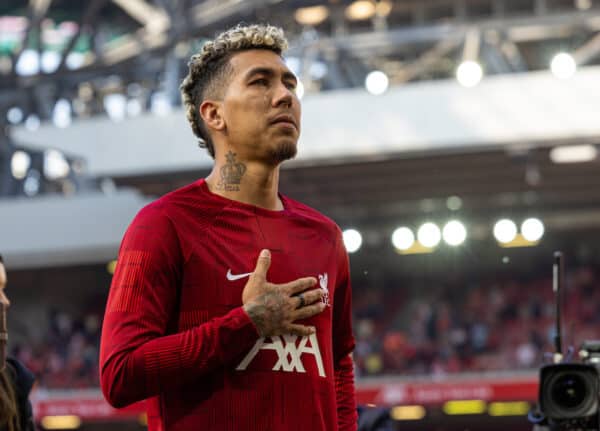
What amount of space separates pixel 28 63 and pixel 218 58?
1067 inches

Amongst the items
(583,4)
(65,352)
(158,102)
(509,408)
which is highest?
(583,4)

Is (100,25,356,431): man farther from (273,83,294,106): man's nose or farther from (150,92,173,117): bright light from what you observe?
(150,92,173,117): bright light

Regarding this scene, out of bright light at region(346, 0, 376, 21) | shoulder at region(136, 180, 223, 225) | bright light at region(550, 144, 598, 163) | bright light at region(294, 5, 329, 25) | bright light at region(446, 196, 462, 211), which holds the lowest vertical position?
shoulder at region(136, 180, 223, 225)

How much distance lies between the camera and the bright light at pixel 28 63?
2712 cm

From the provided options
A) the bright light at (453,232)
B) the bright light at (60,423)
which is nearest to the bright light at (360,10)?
the bright light at (453,232)

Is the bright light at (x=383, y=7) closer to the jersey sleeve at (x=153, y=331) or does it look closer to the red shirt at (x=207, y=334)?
the red shirt at (x=207, y=334)

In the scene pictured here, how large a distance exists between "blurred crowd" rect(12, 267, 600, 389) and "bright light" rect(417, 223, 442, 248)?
2385 mm

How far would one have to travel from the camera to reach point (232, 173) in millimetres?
2781

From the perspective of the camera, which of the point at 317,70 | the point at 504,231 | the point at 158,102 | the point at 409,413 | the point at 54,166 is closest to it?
the point at 504,231

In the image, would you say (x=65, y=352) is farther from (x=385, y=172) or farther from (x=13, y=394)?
(x=13, y=394)

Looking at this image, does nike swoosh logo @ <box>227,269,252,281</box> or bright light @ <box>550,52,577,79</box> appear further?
bright light @ <box>550,52,577,79</box>

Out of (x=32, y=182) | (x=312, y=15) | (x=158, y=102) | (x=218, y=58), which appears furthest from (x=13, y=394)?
(x=32, y=182)

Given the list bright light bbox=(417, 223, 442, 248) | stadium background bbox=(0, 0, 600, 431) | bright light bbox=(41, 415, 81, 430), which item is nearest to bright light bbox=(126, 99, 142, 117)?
stadium background bbox=(0, 0, 600, 431)

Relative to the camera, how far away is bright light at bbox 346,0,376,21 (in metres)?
24.9
